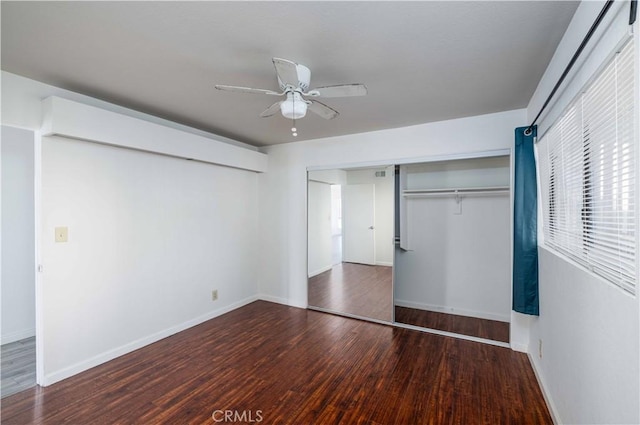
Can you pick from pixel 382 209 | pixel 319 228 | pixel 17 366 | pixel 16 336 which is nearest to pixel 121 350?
pixel 17 366

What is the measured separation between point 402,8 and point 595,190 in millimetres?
1372

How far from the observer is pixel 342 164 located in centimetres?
411

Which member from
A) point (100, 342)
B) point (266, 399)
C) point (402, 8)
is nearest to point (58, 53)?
point (402, 8)

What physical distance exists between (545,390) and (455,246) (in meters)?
2.01

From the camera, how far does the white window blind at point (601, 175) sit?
1124 mm

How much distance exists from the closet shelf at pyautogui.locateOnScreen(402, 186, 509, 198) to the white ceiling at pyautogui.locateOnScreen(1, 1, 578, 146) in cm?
105

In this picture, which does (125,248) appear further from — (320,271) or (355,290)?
(355,290)

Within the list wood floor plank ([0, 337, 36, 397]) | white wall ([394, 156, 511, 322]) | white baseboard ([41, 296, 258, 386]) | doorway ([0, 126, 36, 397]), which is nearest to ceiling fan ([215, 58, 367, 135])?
white wall ([394, 156, 511, 322])

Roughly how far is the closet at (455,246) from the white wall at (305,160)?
30 centimetres

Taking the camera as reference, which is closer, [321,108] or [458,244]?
[321,108]

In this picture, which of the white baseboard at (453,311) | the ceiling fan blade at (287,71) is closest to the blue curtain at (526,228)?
the white baseboard at (453,311)

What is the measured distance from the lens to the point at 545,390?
228 centimetres

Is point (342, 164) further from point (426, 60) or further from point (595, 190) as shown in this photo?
point (595, 190)

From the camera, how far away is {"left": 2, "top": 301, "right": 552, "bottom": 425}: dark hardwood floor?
6.94ft
